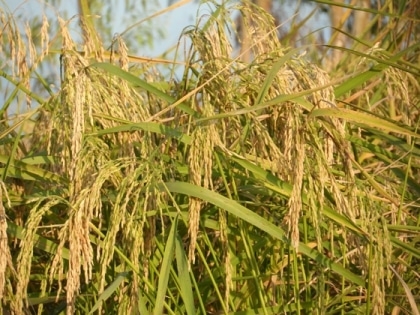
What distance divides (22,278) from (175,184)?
309mm

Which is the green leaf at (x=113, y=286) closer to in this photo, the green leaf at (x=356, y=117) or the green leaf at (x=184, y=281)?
the green leaf at (x=184, y=281)

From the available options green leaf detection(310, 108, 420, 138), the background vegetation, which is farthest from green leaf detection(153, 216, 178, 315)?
green leaf detection(310, 108, 420, 138)

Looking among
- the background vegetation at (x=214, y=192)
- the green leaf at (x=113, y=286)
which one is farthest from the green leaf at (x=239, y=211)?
the green leaf at (x=113, y=286)

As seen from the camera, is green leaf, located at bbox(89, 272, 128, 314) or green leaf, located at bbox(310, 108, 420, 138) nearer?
green leaf, located at bbox(89, 272, 128, 314)

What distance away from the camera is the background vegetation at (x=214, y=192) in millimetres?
1392

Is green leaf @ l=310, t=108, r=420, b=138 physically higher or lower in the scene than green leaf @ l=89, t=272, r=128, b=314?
higher

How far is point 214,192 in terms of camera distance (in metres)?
1.46

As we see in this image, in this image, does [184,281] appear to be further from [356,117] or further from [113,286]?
[356,117]

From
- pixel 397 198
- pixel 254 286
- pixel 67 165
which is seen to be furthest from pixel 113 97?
pixel 397 198

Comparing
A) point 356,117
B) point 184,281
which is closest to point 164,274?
point 184,281

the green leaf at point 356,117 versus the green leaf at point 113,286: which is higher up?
the green leaf at point 356,117

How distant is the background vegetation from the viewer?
4.57 feet

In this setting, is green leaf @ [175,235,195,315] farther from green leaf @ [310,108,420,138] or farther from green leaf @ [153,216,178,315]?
green leaf @ [310,108,420,138]

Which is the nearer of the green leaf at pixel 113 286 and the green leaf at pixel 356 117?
the green leaf at pixel 113 286
